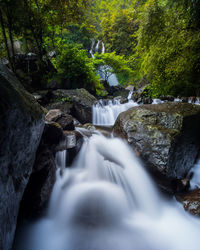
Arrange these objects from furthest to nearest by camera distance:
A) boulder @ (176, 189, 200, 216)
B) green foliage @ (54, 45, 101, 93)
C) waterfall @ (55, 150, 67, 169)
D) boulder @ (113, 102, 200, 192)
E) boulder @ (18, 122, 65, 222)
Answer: green foliage @ (54, 45, 101, 93)
waterfall @ (55, 150, 67, 169)
boulder @ (113, 102, 200, 192)
boulder @ (176, 189, 200, 216)
boulder @ (18, 122, 65, 222)

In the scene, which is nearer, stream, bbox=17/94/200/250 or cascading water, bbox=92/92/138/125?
stream, bbox=17/94/200/250

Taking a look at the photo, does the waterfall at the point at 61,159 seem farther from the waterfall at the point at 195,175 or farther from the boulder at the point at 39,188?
the waterfall at the point at 195,175

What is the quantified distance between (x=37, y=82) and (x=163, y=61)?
6.70 metres

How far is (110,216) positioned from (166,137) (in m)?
2.05

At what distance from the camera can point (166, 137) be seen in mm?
2791

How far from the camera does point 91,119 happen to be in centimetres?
713

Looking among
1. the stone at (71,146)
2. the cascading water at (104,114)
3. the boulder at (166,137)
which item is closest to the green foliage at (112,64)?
the cascading water at (104,114)

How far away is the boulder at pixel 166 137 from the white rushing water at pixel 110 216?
0.42 metres

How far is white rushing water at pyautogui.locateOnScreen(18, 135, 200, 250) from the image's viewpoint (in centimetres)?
184

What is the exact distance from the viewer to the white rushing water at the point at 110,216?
6.05 feet

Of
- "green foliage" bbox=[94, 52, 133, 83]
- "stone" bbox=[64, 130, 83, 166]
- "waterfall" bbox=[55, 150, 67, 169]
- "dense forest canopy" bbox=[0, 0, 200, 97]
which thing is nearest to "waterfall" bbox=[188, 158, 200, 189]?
"stone" bbox=[64, 130, 83, 166]

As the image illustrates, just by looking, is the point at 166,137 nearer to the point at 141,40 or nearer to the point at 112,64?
the point at 141,40

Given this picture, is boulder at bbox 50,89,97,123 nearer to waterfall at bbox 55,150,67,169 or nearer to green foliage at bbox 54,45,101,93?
green foliage at bbox 54,45,101,93

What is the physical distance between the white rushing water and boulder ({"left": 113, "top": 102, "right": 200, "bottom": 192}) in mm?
425
